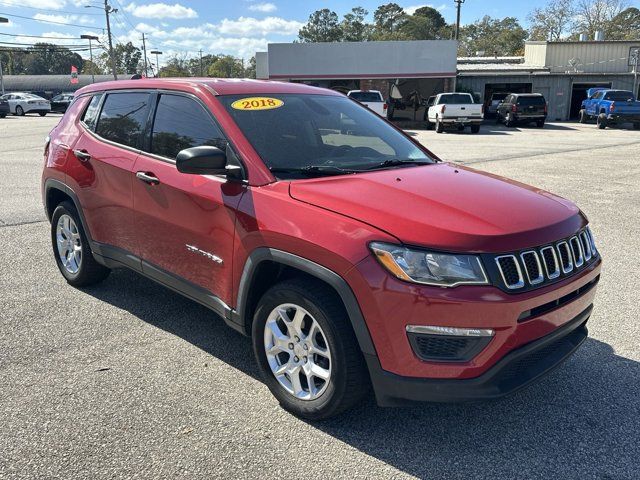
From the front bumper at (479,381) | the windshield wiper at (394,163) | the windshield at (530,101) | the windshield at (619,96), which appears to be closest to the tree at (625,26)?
the windshield at (619,96)

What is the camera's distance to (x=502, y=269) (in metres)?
2.61

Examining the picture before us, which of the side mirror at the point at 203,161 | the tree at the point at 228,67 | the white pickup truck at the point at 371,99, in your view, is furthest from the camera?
the tree at the point at 228,67

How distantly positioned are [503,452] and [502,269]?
0.96m

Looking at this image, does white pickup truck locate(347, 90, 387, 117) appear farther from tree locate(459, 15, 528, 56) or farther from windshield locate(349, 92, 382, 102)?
tree locate(459, 15, 528, 56)

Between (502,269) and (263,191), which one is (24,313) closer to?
(263,191)

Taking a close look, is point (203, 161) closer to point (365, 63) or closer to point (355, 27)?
point (365, 63)

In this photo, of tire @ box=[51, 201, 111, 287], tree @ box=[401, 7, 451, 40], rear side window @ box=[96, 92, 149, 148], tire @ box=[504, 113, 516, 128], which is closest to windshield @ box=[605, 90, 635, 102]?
tire @ box=[504, 113, 516, 128]

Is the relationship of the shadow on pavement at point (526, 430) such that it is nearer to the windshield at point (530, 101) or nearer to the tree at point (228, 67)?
the windshield at point (530, 101)

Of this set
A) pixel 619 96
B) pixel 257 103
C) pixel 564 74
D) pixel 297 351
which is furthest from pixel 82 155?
pixel 564 74

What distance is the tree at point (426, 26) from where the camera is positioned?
10056cm

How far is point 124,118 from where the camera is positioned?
4.46m

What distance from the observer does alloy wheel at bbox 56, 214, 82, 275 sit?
5.04m

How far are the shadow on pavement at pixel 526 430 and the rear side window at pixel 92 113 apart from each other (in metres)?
2.36

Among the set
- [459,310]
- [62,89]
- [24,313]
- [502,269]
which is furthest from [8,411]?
[62,89]
